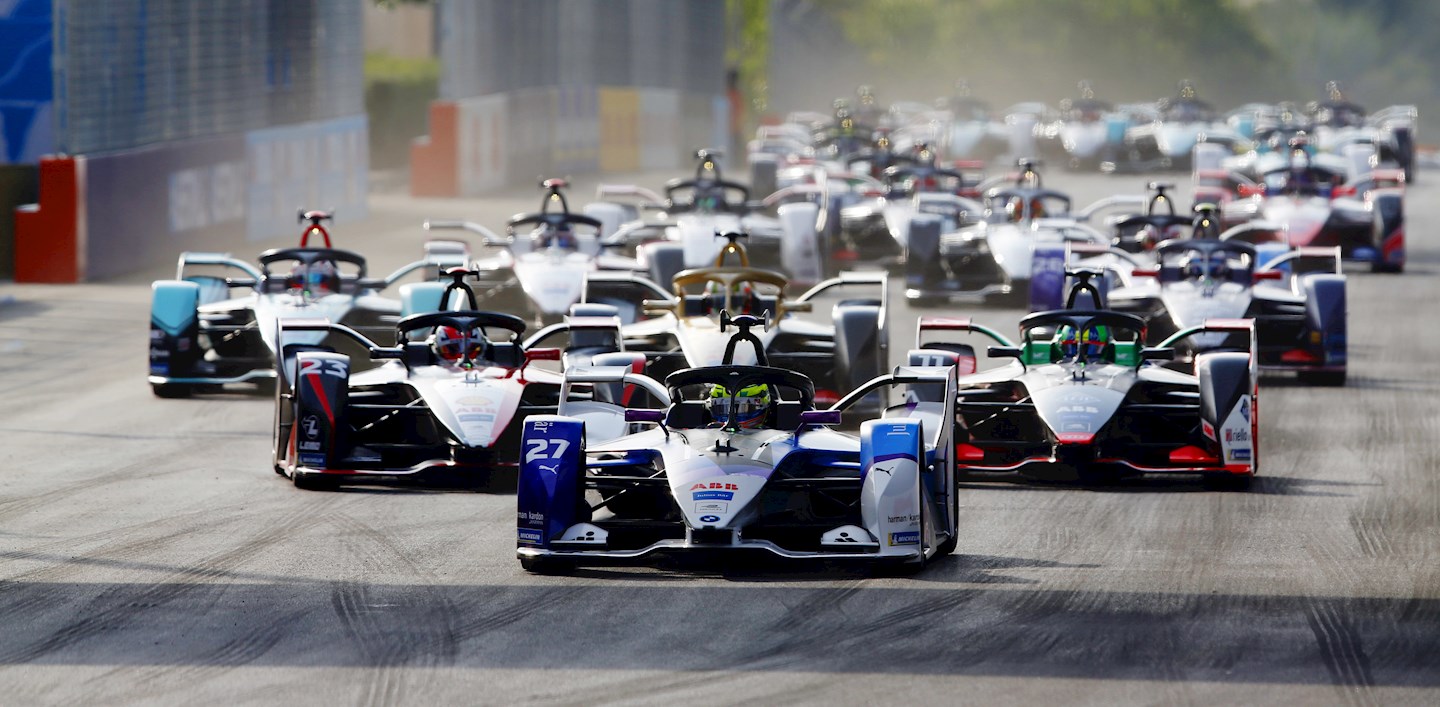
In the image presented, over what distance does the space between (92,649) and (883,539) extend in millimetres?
3979

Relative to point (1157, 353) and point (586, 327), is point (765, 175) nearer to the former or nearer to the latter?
point (586, 327)

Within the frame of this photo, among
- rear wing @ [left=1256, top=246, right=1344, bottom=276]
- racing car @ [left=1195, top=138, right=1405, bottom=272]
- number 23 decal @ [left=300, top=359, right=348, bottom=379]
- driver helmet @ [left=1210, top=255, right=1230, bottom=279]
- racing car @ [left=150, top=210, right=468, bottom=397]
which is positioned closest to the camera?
number 23 decal @ [left=300, top=359, right=348, bottom=379]

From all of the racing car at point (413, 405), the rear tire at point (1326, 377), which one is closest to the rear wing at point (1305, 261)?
the rear tire at point (1326, 377)

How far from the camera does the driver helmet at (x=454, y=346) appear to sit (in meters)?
15.4

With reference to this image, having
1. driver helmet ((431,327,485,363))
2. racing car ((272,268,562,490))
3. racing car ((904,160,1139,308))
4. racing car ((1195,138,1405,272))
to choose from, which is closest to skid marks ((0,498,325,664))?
racing car ((272,268,562,490))

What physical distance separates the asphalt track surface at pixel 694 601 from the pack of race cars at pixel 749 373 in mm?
295

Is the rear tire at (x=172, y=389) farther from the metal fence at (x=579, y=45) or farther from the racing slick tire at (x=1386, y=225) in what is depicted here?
the metal fence at (x=579, y=45)

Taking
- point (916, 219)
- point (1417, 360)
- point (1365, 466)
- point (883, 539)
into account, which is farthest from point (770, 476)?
point (916, 219)

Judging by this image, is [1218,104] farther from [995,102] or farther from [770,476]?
[770,476]

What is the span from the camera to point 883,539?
446 inches

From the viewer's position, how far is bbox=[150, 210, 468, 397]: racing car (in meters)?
18.9

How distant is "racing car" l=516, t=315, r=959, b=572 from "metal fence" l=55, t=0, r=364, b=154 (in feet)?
62.2

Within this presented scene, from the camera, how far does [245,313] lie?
64.1 feet

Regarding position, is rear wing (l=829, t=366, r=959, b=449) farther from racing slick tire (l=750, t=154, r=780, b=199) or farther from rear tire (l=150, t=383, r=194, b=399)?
racing slick tire (l=750, t=154, r=780, b=199)
